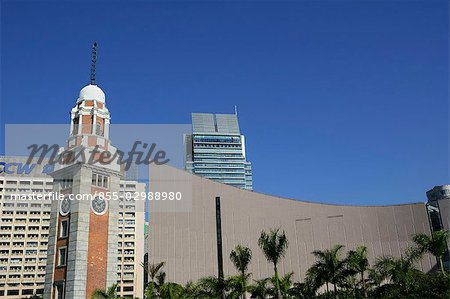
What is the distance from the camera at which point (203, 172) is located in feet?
458

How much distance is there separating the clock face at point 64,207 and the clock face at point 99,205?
62.0 inches

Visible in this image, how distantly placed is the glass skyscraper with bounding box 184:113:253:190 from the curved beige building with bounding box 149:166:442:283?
8289 centimetres

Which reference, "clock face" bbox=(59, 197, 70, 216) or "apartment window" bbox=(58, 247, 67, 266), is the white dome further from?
"apartment window" bbox=(58, 247, 67, 266)

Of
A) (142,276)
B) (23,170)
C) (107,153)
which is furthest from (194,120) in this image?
(107,153)

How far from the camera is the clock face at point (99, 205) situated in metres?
27.7

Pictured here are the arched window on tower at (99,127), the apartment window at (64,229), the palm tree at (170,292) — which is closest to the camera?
the palm tree at (170,292)

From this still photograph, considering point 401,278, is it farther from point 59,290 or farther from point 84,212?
point 59,290

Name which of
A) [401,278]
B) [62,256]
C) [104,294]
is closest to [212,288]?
[104,294]

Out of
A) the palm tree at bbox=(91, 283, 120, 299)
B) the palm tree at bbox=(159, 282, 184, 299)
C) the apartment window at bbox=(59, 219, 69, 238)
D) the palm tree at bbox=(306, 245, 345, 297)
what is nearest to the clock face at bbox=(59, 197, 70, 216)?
the apartment window at bbox=(59, 219, 69, 238)

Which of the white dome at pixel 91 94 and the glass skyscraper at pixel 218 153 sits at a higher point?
the glass skyscraper at pixel 218 153

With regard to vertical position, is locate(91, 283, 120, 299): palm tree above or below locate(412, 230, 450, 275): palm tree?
below

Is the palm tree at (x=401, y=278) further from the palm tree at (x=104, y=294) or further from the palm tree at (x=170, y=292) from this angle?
the palm tree at (x=104, y=294)

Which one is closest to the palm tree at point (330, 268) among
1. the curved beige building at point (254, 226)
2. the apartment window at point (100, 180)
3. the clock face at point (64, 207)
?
the apartment window at point (100, 180)

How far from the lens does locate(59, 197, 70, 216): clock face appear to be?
27.8 metres
